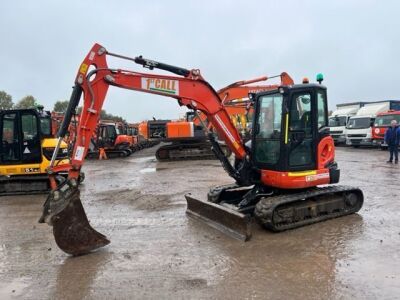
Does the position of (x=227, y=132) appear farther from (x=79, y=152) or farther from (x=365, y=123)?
(x=365, y=123)

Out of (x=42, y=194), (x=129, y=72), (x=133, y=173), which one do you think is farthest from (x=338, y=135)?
(x=129, y=72)

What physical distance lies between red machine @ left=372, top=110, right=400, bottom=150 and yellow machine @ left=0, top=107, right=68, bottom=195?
1825 cm

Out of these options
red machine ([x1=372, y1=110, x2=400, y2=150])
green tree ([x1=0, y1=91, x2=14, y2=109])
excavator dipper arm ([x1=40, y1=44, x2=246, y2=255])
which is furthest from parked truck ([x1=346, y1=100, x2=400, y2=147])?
green tree ([x1=0, y1=91, x2=14, y2=109])

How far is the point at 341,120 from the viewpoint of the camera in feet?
98.9

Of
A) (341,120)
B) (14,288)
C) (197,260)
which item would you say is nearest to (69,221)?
(14,288)

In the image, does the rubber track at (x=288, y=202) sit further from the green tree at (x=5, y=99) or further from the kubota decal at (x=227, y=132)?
the green tree at (x=5, y=99)

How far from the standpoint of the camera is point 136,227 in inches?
298

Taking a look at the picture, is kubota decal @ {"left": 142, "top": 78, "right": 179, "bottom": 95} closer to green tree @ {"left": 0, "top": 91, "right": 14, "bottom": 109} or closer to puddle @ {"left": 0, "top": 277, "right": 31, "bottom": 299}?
puddle @ {"left": 0, "top": 277, "right": 31, "bottom": 299}

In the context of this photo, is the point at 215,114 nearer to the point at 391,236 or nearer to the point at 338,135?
the point at 391,236

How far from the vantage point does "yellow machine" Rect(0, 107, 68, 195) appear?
11742 mm

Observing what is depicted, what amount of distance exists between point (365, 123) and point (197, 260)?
2226 cm

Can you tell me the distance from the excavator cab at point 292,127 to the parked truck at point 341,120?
75.2 feet

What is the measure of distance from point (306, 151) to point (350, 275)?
270 cm

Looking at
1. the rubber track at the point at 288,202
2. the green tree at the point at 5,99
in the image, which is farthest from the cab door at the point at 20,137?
the green tree at the point at 5,99
